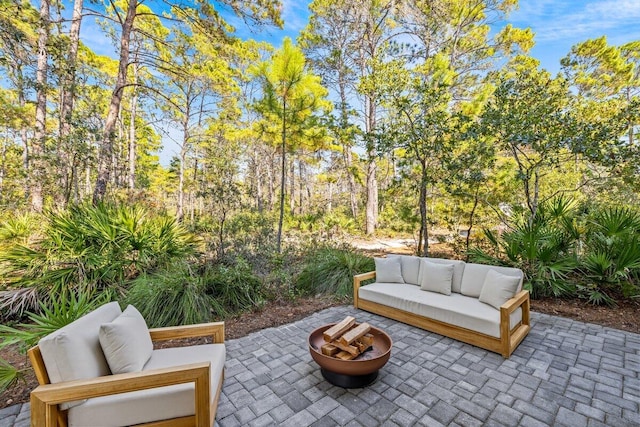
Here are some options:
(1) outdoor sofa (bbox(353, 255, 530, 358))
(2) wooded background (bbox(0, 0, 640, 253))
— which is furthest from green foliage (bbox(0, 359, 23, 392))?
(1) outdoor sofa (bbox(353, 255, 530, 358))

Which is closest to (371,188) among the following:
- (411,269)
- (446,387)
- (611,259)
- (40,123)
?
(411,269)

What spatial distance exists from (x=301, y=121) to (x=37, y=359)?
6129mm

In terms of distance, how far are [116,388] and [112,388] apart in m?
0.02

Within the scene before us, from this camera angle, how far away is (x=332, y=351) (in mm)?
2262

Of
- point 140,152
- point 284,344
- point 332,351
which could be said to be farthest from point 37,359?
point 140,152

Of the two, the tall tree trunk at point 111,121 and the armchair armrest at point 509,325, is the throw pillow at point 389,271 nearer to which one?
the armchair armrest at point 509,325

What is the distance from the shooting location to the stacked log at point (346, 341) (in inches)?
88.5

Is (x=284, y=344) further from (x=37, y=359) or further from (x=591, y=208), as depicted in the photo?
(x=591, y=208)

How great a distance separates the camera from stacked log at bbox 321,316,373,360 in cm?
225

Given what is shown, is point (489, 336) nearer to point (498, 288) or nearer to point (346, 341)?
point (498, 288)

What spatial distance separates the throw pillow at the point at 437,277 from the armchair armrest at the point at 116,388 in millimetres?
2941

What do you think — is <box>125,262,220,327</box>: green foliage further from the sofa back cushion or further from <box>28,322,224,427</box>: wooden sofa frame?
the sofa back cushion

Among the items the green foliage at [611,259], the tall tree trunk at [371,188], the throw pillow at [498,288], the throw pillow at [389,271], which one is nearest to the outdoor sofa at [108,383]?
the throw pillow at [389,271]

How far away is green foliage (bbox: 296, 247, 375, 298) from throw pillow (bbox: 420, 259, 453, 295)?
132 cm
